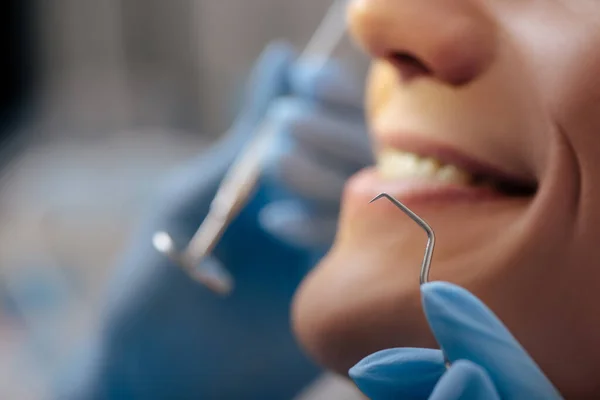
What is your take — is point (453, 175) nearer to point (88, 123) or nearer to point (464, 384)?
point (464, 384)

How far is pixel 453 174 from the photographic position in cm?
41

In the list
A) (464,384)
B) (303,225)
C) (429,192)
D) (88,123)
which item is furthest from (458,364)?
(88,123)

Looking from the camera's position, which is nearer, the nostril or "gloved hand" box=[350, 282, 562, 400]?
"gloved hand" box=[350, 282, 562, 400]

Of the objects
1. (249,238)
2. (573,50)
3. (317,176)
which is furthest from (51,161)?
(573,50)

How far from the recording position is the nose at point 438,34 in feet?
1.23

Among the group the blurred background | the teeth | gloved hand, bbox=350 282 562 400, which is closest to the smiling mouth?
the teeth

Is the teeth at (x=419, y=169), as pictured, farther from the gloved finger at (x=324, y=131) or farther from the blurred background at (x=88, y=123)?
the blurred background at (x=88, y=123)

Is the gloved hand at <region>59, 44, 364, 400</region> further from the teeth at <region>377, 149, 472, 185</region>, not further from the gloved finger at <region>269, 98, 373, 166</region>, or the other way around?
the teeth at <region>377, 149, 472, 185</region>

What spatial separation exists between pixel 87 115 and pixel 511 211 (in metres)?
1.68

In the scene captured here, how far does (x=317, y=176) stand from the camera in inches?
25.2

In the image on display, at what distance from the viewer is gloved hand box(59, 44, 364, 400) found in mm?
723

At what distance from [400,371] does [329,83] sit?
1.45 ft

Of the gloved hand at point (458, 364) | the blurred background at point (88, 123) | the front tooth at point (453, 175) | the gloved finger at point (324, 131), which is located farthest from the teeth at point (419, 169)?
the blurred background at point (88, 123)

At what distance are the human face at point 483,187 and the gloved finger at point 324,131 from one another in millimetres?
224
